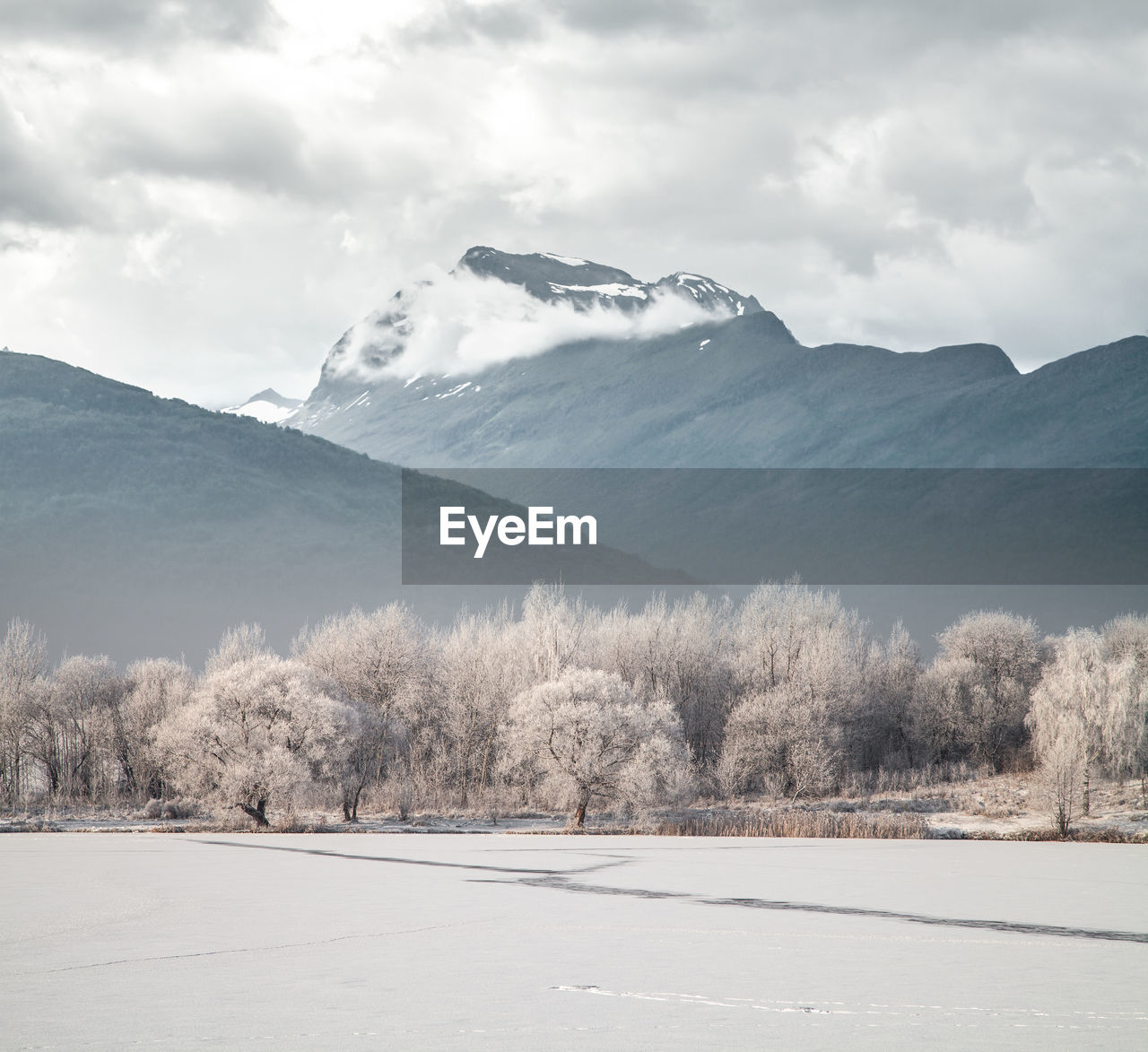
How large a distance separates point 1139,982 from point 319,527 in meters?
152

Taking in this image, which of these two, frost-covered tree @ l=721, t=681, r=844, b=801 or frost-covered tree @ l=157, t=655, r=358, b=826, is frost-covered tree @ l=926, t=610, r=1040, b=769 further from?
frost-covered tree @ l=157, t=655, r=358, b=826

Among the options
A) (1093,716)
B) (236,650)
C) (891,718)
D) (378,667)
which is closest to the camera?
(1093,716)

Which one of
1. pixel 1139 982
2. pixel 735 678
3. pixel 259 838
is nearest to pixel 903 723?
pixel 735 678

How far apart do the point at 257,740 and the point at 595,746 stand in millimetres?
13667

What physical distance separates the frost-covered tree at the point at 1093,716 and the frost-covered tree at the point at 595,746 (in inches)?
650

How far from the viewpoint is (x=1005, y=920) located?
19.6m

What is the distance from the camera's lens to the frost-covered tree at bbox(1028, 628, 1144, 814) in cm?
5138

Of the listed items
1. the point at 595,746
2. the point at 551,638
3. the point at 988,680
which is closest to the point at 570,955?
the point at 595,746

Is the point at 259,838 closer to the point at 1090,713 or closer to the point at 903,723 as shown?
the point at 1090,713

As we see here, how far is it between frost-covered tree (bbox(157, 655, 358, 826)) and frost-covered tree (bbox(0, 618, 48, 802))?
16.4 m

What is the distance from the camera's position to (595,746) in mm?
49406

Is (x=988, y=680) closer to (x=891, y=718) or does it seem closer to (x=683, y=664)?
(x=891, y=718)

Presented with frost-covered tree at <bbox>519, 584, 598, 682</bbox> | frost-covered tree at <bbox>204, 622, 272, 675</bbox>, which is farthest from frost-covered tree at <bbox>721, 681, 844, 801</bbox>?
frost-covered tree at <bbox>204, 622, 272, 675</bbox>

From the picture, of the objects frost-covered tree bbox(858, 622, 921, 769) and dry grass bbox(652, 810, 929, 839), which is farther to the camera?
frost-covered tree bbox(858, 622, 921, 769)
